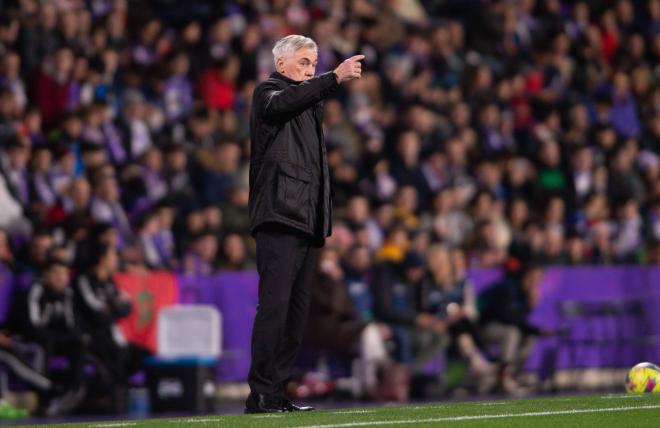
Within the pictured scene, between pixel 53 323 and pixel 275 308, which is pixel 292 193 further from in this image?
pixel 53 323

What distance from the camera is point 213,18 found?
1922cm

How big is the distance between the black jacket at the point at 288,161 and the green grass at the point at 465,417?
44.1 inches

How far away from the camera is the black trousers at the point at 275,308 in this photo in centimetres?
889

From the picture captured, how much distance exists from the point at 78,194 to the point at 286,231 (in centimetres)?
606

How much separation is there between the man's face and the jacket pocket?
0.55 m

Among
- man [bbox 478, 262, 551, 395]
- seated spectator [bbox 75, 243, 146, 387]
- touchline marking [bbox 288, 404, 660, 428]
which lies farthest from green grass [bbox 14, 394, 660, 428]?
man [bbox 478, 262, 551, 395]

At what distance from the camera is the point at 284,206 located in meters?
8.91

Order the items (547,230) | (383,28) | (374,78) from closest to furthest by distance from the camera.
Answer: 1. (547,230)
2. (374,78)
3. (383,28)

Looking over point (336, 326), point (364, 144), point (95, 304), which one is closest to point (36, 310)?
point (95, 304)

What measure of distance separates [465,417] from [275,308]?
4.25 feet

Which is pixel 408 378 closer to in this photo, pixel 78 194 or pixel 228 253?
pixel 228 253

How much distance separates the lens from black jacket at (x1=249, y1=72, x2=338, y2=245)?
8.84 meters

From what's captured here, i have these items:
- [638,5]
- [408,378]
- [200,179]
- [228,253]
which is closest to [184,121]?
[200,179]

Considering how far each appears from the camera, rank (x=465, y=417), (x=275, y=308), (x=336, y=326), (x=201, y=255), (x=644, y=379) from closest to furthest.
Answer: (x=465, y=417)
(x=275, y=308)
(x=644, y=379)
(x=201, y=255)
(x=336, y=326)
